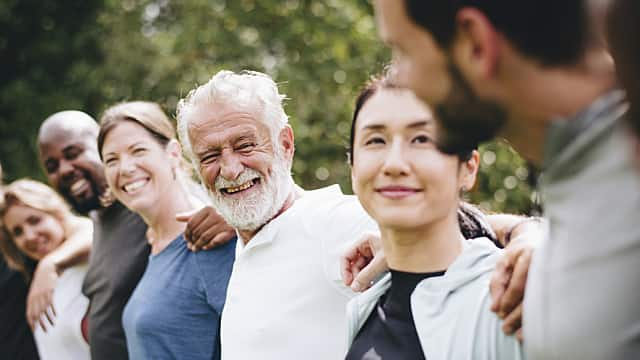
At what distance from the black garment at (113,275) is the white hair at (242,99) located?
1.21 m

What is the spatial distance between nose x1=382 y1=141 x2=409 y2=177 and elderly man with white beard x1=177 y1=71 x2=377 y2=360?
71 cm

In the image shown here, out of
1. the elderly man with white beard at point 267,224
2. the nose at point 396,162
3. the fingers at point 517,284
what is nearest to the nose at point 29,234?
the elderly man with white beard at point 267,224

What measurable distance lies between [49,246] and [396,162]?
344 cm

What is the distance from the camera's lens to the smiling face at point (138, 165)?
3.98 metres

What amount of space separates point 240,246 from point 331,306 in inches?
19.1

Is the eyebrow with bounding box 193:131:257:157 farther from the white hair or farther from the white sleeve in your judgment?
the white sleeve

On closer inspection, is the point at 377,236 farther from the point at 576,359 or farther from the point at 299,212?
the point at 576,359

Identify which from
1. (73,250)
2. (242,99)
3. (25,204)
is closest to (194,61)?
Result: (25,204)

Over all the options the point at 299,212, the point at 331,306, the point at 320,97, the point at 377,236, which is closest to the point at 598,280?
the point at 377,236

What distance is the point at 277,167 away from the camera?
317 centimetres

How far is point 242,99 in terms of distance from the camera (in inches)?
123

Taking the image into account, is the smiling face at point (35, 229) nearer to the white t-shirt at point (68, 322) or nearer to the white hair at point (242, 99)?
the white t-shirt at point (68, 322)

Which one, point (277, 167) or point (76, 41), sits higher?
point (76, 41)

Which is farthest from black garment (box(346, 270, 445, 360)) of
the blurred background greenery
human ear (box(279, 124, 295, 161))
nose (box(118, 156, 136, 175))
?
the blurred background greenery
